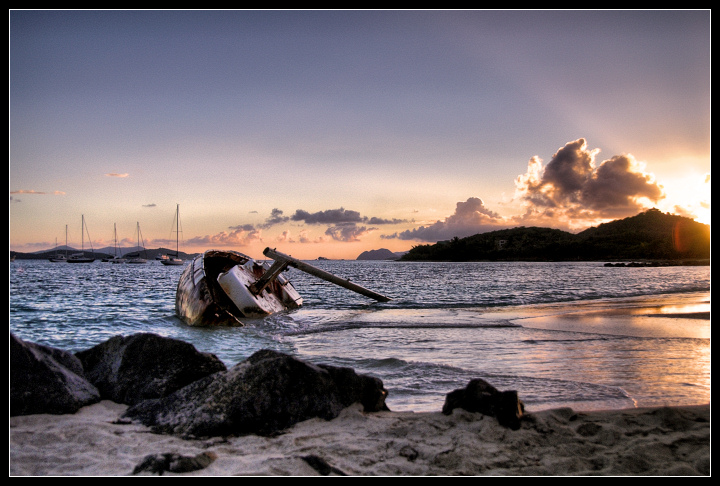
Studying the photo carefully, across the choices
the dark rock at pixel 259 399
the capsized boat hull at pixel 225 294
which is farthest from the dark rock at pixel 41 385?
the capsized boat hull at pixel 225 294

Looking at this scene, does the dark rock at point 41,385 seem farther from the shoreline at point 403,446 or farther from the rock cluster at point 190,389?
the shoreline at point 403,446

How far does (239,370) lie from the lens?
4461 millimetres

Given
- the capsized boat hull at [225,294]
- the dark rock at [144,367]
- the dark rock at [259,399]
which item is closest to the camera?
the dark rock at [259,399]

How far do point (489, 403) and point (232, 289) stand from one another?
12.1 m

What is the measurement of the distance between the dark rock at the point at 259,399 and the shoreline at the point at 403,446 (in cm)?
13

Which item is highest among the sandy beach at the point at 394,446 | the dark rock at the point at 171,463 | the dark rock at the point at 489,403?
the dark rock at the point at 489,403

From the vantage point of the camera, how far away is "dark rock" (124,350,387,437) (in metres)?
4.02

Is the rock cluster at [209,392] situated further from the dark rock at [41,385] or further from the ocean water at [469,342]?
the ocean water at [469,342]

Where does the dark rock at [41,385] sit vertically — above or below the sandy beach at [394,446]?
above

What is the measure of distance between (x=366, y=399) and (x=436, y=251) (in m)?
155

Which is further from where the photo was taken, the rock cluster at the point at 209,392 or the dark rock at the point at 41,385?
the dark rock at the point at 41,385

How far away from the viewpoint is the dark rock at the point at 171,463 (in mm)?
3189

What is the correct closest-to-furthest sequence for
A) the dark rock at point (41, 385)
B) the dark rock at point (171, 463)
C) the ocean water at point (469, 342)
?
the dark rock at point (171, 463) → the dark rock at point (41, 385) → the ocean water at point (469, 342)

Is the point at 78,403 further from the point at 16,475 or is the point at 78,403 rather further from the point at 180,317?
the point at 180,317
